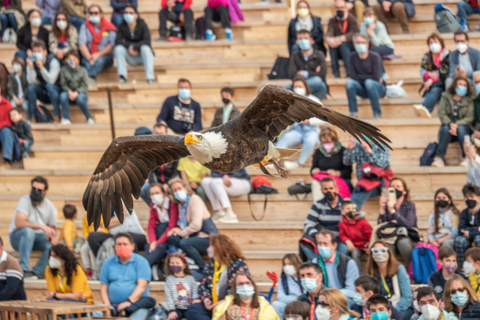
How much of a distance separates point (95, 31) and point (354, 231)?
6577mm

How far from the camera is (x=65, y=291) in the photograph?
12.3 meters

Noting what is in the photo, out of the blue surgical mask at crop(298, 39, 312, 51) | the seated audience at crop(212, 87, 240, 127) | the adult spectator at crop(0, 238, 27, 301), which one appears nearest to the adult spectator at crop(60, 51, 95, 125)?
the seated audience at crop(212, 87, 240, 127)

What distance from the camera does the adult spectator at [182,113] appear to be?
14.8 meters

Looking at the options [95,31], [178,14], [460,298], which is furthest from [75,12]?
[460,298]

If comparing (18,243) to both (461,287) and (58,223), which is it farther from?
(461,287)

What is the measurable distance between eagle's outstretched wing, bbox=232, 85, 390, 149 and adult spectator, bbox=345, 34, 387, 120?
15.2 feet

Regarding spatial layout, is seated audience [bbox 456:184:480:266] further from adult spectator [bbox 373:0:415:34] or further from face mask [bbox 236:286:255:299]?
adult spectator [bbox 373:0:415:34]

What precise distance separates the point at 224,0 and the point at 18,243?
5419 millimetres

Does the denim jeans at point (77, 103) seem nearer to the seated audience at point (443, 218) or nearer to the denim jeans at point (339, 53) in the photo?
the denim jeans at point (339, 53)

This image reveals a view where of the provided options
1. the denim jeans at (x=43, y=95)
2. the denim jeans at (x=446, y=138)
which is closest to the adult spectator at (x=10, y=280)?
the denim jeans at (x=43, y=95)

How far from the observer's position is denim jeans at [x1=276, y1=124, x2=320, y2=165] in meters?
14.1

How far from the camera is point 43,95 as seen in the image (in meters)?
16.5

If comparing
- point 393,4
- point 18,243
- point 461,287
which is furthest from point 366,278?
point 393,4

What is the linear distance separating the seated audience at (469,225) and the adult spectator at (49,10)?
8.48m
